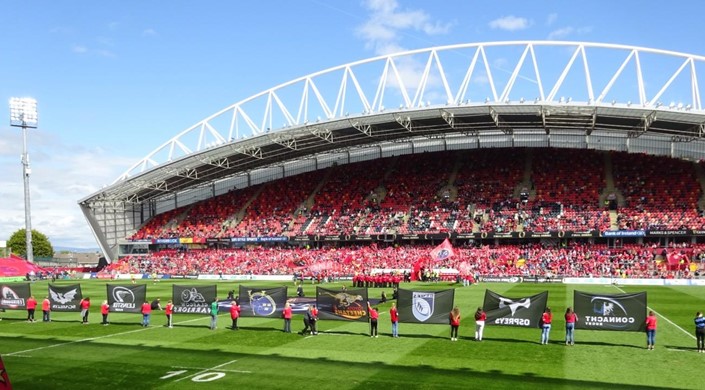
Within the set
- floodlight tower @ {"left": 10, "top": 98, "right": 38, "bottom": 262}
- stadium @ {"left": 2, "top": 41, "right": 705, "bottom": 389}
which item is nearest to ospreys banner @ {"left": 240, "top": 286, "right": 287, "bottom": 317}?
stadium @ {"left": 2, "top": 41, "right": 705, "bottom": 389}

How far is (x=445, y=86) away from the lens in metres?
50.8

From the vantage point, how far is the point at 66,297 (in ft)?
105

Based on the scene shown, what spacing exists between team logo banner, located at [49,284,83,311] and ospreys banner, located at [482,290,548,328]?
71.0 ft

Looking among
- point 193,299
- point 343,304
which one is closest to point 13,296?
point 193,299

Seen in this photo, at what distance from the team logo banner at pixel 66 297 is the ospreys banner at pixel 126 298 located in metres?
2.24

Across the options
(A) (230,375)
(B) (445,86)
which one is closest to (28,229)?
(B) (445,86)

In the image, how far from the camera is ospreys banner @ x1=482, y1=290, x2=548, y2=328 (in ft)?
74.5

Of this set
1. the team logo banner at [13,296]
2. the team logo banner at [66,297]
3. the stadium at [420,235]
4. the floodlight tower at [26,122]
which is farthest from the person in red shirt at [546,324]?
the floodlight tower at [26,122]

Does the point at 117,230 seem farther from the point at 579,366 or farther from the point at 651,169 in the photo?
the point at 579,366

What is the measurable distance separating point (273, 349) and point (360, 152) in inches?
2243

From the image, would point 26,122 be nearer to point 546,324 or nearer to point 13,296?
point 13,296

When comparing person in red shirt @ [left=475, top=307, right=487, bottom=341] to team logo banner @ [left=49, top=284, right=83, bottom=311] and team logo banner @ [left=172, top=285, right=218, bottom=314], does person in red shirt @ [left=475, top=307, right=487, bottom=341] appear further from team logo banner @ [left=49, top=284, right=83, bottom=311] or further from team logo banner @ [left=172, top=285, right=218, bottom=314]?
team logo banner @ [left=49, top=284, right=83, bottom=311]

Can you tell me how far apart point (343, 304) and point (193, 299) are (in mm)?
8501

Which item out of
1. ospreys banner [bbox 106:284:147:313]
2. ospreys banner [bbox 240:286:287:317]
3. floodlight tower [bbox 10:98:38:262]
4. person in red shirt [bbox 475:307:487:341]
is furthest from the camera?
floodlight tower [bbox 10:98:38:262]
